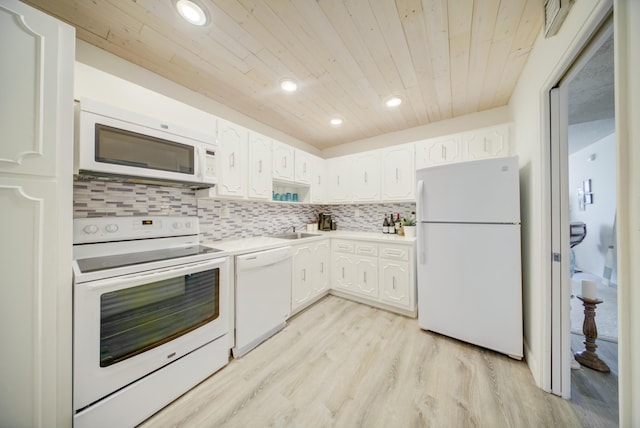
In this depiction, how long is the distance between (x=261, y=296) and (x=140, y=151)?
1444 mm

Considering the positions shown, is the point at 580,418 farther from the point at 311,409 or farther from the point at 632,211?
the point at 311,409

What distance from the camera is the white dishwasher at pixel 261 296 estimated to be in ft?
5.73

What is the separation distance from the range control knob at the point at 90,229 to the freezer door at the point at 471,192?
2561 mm

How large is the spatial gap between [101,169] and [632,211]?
7.79 ft

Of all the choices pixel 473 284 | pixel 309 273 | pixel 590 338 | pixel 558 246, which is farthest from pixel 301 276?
pixel 590 338

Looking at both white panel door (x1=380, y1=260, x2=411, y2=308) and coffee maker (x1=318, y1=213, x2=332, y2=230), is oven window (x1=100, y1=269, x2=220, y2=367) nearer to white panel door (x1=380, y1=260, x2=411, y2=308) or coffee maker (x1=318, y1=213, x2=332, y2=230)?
white panel door (x1=380, y1=260, x2=411, y2=308)

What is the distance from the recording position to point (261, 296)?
6.25ft

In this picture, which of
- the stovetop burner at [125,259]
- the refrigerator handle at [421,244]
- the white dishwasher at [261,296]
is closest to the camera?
the stovetop burner at [125,259]

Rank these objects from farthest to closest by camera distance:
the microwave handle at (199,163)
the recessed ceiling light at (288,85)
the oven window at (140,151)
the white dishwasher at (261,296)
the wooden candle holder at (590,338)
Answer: the recessed ceiling light at (288,85) < the white dishwasher at (261,296) < the microwave handle at (199,163) < the wooden candle holder at (590,338) < the oven window at (140,151)

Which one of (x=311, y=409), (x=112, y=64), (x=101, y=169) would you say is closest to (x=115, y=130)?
(x=101, y=169)

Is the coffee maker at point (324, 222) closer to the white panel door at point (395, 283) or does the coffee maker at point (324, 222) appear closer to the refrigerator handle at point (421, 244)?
the white panel door at point (395, 283)

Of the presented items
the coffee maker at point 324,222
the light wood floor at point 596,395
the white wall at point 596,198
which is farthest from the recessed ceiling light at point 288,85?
the white wall at point 596,198

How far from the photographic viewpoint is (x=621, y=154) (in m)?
0.68

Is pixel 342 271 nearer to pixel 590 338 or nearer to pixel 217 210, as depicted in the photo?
pixel 217 210
